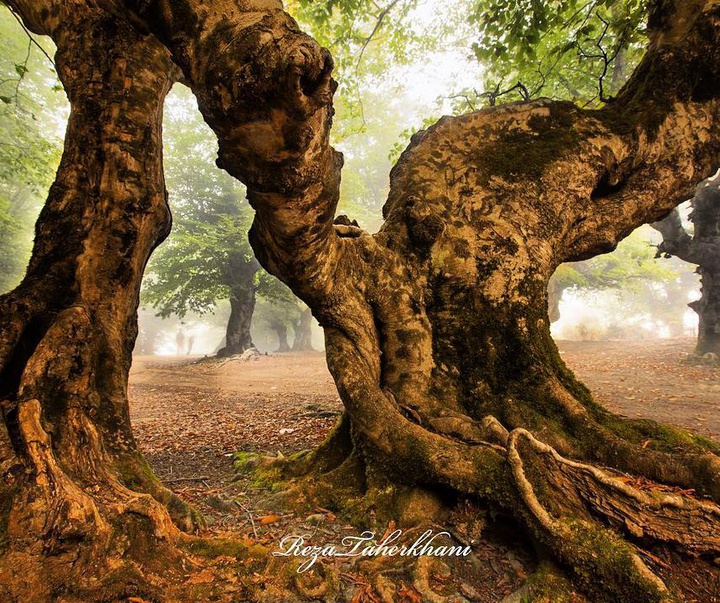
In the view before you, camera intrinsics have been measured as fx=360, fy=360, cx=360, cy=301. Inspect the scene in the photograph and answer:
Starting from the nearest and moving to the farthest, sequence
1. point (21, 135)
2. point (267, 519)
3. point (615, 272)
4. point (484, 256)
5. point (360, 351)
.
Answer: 1. point (267, 519)
2. point (360, 351)
3. point (484, 256)
4. point (21, 135)
5. point (615, 272)

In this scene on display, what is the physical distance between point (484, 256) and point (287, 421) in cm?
463

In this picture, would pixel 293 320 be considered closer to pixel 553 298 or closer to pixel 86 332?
pixel 553 298

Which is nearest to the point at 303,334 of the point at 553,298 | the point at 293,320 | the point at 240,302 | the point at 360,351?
the point at 293,320

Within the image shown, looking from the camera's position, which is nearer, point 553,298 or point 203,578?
point 203,578

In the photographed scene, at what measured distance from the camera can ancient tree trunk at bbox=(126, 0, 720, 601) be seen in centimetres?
164

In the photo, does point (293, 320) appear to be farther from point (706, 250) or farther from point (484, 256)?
point (484, 256)

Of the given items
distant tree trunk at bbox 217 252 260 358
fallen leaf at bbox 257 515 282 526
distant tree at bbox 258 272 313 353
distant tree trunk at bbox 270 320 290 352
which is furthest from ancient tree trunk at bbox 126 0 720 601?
distant tree trunk at bbox 270 320 290 352

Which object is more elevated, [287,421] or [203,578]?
[203,578]

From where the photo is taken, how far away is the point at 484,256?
3.11 m

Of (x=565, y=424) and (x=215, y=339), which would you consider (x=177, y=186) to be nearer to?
(x=565, y=424)

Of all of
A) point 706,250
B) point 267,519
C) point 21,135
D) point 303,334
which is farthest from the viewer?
point 303,334

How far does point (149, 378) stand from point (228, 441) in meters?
9.32

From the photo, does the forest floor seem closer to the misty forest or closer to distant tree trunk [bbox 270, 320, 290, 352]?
the misty forest

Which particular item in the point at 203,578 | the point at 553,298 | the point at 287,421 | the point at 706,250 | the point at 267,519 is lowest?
the point at 287,421
